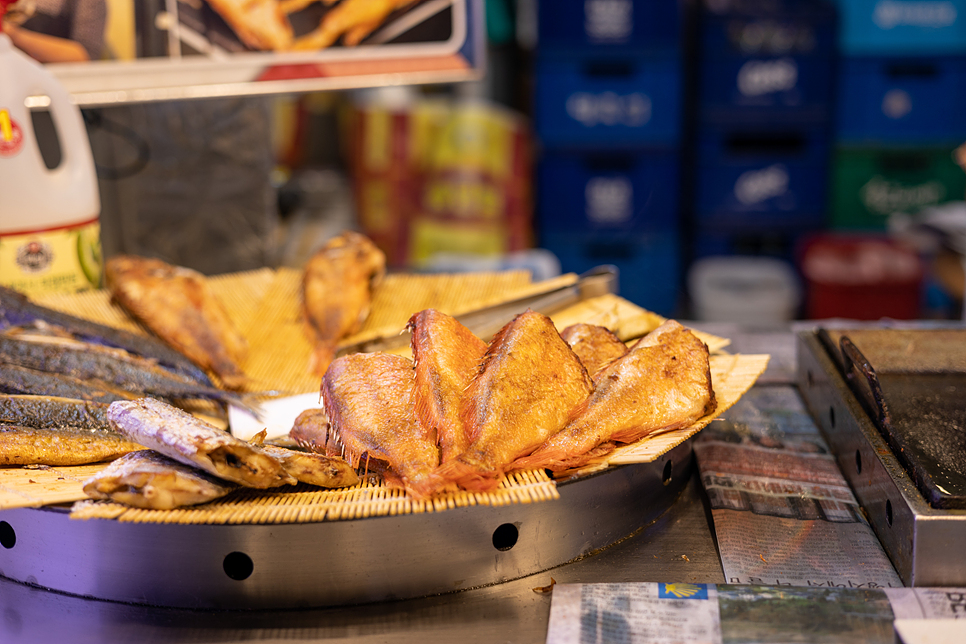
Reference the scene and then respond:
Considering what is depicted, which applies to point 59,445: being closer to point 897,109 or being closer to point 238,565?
point 238,565

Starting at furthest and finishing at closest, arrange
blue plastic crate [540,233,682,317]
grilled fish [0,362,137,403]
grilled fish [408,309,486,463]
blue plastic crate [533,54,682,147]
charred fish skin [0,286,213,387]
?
blue plastic crate [540,233,682,317]
blue plastic crate [533,54,682,147]
charred fish skin [0,286,213,387]
grilled fish [0,362,137,403]
grilled fish [408,309,486,463]

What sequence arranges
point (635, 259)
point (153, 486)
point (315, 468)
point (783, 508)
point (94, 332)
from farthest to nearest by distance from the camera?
point (635, 259), point (94, 332), point (783, 508), point (315, 468), point (153, 486)

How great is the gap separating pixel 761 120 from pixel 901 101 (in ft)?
2.43

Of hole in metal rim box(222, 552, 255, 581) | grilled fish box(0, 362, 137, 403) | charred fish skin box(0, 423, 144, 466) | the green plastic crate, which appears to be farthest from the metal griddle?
the green plastic crate

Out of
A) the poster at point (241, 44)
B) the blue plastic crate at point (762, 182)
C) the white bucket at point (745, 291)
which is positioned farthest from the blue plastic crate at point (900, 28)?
the poster at point (241, 44)

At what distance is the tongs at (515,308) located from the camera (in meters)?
1.98

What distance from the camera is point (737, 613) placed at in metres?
1.25

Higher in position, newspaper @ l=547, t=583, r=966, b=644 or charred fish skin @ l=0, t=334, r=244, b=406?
charred fish skin @ l=0, t=334, r=244, b=406

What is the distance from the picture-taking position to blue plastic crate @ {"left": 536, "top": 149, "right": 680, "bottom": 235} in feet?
15.8

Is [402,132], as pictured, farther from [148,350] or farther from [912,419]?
[912,419]

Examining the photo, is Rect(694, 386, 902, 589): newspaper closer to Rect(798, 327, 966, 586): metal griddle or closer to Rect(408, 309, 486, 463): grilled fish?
Rect(798, 327, 966, 586): metal griddle

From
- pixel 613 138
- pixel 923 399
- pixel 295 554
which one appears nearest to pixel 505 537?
pixel 295 554

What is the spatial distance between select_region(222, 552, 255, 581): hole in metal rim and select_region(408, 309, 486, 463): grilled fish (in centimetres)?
33

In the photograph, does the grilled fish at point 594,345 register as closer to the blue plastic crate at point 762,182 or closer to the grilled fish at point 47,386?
the grilled fish at point 47,386
